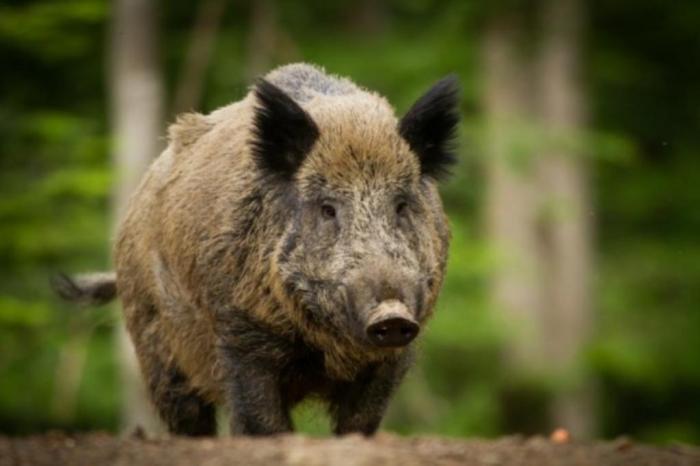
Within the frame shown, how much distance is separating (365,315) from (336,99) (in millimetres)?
1833

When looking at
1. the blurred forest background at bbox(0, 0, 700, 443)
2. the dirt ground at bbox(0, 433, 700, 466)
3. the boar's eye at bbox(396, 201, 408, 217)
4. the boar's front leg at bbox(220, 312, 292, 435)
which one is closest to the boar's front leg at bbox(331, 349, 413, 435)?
the boar's front leg at bbox(220, 312, 292, 435)

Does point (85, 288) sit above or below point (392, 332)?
above

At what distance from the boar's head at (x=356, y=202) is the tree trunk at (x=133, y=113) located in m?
7.49

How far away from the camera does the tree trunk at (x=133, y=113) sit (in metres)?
15.4

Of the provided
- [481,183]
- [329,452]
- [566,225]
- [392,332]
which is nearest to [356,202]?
[392,332]

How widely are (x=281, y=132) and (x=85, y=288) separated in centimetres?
286

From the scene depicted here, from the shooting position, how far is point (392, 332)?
21.4ft

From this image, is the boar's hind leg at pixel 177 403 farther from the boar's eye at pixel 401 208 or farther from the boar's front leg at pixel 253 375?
the boar's eye at pixel 401 208

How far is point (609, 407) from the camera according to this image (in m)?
21.4

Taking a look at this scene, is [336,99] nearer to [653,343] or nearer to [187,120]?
[187,120]

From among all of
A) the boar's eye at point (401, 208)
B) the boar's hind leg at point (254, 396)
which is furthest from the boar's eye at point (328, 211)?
the boar's hind leg at point (254, 396)

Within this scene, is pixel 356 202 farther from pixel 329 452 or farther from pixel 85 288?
pixel 85 288

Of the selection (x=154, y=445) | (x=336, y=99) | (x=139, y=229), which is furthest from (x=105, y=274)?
(x=154, y=445)

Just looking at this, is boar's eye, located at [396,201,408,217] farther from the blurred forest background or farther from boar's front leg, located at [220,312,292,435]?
the blurred forest background
